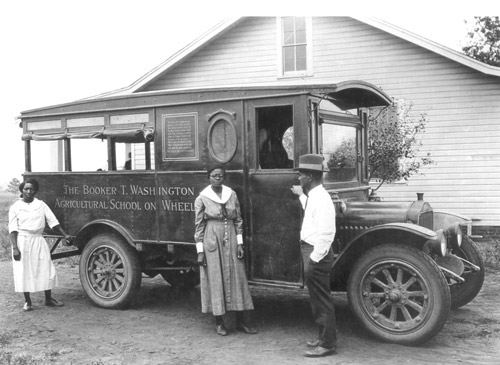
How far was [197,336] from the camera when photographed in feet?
19.0

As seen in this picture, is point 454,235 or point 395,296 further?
point 454,235

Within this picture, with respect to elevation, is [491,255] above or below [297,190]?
below

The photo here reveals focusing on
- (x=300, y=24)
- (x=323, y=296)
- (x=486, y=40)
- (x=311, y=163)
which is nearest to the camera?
(x=323, y=296)

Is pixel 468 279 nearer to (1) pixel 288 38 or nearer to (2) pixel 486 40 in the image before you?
(1) pixel 288 38

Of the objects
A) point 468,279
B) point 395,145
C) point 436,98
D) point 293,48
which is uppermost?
point 293,48

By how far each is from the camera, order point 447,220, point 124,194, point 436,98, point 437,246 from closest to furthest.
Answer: point 437,246 → point 447,220 → point 124,194 → point 436,98

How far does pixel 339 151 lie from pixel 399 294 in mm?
1854

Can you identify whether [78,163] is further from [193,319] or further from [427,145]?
[427,145]

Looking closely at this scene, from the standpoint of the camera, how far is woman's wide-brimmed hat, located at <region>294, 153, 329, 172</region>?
515 cm

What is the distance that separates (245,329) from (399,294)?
1.64m

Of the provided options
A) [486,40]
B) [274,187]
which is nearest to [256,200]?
[274,187]

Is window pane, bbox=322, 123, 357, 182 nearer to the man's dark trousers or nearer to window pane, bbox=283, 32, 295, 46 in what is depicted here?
the man's dark trousers

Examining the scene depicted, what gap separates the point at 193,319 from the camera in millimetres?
6520

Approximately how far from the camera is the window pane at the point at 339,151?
6.11m
